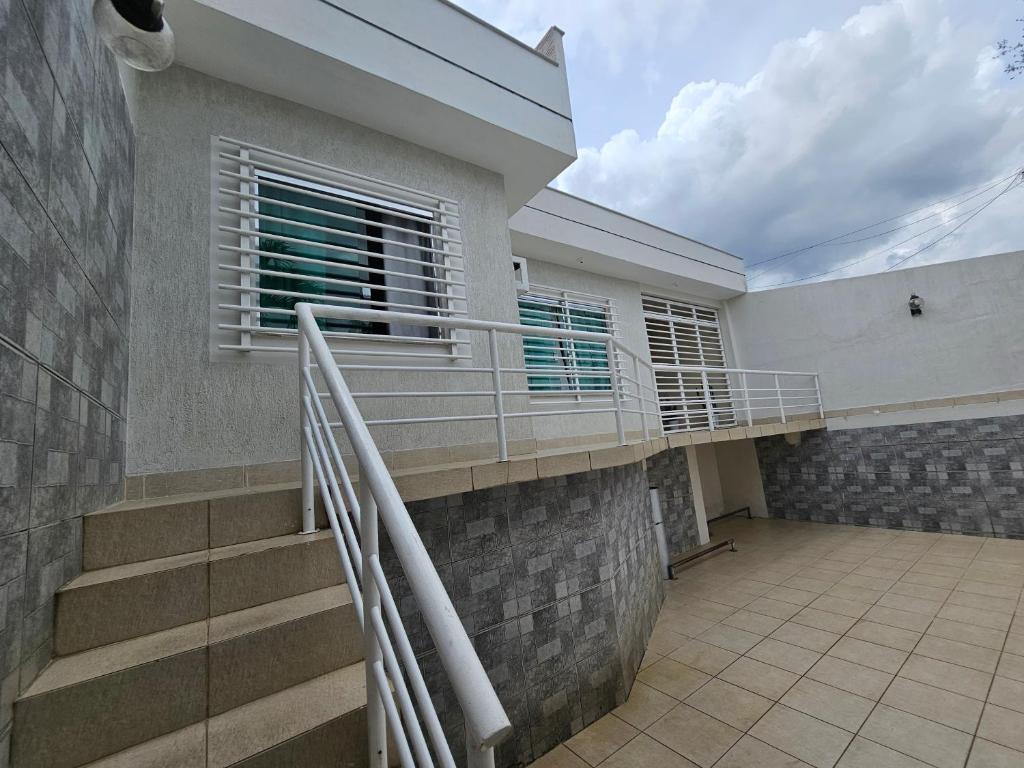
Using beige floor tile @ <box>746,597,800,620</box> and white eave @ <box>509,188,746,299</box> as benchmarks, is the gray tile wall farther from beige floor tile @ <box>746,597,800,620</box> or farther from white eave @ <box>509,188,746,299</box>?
beige floor tile @ <box>746,597,800,620</box>

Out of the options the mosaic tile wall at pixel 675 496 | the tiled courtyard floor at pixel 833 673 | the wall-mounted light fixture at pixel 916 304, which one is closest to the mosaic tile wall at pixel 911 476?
the tiled courtyard floor at pixel 833 673

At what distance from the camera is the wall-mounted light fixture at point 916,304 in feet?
21.7

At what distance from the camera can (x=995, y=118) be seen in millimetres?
10133

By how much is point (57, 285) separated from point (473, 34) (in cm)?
337

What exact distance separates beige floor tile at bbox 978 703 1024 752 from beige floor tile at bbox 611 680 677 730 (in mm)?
1679

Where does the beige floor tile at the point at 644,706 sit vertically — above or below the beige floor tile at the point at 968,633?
above

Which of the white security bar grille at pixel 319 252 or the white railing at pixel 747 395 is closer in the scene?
the white security bar grille at pixel 319 252

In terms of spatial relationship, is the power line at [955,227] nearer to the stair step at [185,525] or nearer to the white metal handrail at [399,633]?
the white metal handrail at [399,633]

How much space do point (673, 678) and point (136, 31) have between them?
4.42m

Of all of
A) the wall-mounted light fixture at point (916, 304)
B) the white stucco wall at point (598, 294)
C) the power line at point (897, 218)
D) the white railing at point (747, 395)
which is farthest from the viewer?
the power line at point (897, 218)

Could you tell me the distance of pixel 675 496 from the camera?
646 cm

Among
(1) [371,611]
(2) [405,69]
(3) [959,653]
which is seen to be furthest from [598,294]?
(1) [371,611]

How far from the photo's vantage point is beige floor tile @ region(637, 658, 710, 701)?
2938mm

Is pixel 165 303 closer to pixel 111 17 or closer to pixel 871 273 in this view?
pixel 111 17
